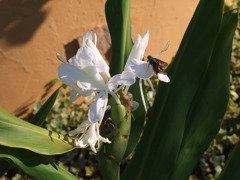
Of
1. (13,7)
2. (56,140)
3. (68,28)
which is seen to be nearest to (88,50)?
(56,140)

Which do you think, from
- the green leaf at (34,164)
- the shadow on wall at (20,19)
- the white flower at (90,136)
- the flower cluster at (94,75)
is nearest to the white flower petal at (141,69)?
the flower cluster at (94,75)

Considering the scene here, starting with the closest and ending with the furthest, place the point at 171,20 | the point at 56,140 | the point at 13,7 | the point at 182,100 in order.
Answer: the point at 56,140
the point at 182,100
the point at 13,7
the point at 171,20

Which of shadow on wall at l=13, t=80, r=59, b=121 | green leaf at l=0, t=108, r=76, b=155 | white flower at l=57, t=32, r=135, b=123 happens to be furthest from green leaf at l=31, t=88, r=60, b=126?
shadow on wall at l=13, t=80, r=59, b=121

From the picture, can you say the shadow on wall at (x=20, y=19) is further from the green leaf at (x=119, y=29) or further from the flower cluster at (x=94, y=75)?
the flower cluster at (x=94, y=75)

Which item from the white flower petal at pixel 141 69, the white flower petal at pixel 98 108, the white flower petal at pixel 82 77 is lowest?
the white flower petal at pixel 98 108

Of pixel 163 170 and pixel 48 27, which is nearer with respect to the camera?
pixel 163 170

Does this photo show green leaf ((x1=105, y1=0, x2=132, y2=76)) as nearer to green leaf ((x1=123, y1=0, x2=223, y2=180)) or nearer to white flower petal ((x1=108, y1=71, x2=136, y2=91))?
green leaf ((x1=123, y1=0, x2=223, y2=180))

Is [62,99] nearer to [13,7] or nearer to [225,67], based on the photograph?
[13,7]
